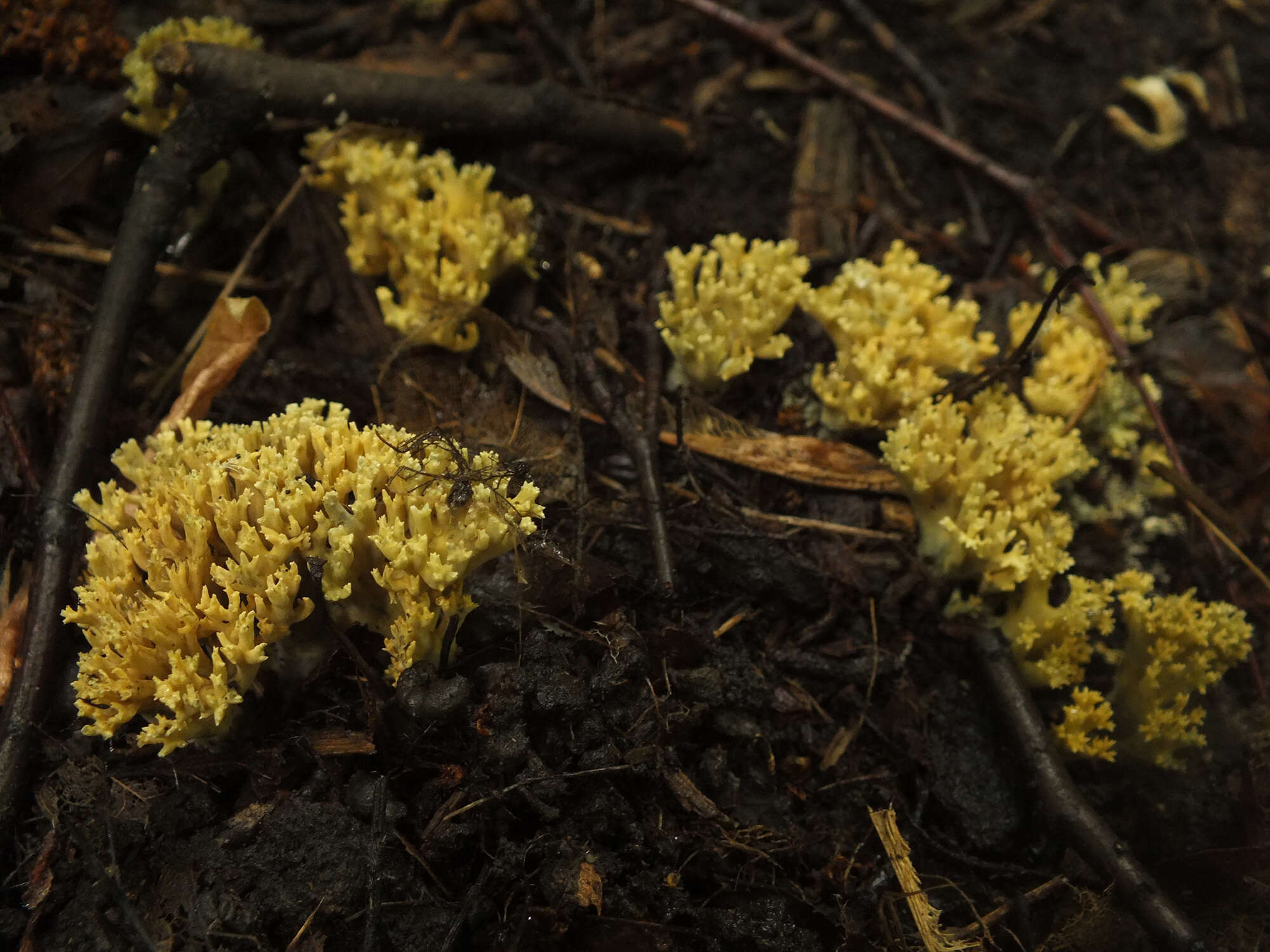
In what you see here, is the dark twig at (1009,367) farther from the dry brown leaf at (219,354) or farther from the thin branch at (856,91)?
the dry brown leaf at (219,354)

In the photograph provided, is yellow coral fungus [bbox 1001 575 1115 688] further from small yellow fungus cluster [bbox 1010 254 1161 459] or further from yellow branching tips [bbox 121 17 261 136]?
yellow branching tips [bbox 121 17 261 136]

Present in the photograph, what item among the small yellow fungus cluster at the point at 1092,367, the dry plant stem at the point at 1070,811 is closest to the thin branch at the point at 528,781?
the dry plant stem at the point at 1070,811

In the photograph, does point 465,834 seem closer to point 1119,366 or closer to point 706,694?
point 706,694

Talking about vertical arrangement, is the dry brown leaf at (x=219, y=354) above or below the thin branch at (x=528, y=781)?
above

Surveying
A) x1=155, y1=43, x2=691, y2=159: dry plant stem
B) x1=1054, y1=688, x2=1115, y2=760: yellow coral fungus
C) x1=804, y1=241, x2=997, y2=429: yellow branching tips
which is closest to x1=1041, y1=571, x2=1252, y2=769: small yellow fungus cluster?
x1=1054, y1=688, x2=1115, y2=760: yellow coral fungus

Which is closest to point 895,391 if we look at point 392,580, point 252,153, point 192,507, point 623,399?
point 623,399

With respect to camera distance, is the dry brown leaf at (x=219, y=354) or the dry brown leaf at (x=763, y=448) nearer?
the dry brown leaf at (x=219, y=354)

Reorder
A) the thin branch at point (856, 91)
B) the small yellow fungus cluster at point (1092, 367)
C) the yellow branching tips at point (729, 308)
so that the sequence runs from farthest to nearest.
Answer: the thin branch at point (856, 91) < the small yellow fungus cluster at point (1092, 367) < the yellow branching tips at point (729, 308)
